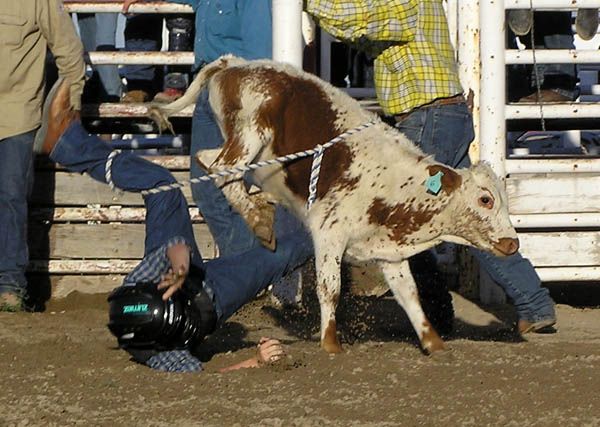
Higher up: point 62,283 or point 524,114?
point 524,114

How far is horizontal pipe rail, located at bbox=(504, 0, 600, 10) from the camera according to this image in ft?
29.3

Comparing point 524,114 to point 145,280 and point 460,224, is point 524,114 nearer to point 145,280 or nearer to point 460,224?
point 460,224

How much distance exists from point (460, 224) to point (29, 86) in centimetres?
323

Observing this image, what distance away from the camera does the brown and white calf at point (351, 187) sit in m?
6.94

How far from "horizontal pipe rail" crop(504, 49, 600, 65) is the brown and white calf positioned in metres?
2.01

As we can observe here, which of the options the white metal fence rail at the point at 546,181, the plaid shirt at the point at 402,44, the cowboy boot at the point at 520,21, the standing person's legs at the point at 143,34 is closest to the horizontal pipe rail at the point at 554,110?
the white metal fence rail at the point at 546,181

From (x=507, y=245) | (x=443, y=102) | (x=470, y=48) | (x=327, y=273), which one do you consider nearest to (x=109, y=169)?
(x=327, y=273)

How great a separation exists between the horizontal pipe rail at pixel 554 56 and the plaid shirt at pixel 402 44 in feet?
4.88

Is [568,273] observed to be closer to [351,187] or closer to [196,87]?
[351,187]

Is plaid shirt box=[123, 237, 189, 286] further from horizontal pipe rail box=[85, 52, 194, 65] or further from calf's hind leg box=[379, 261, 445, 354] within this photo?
horizontal pipe rail box=[85, 52, 194, 65]

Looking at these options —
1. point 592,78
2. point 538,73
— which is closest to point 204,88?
point 538,73

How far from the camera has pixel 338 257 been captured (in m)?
7.00

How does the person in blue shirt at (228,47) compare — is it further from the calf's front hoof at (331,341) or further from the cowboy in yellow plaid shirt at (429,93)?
the calf's front hoof at (331,341)

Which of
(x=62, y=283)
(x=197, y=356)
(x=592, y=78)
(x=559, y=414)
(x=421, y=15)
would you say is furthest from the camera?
(x=592, y=78)
